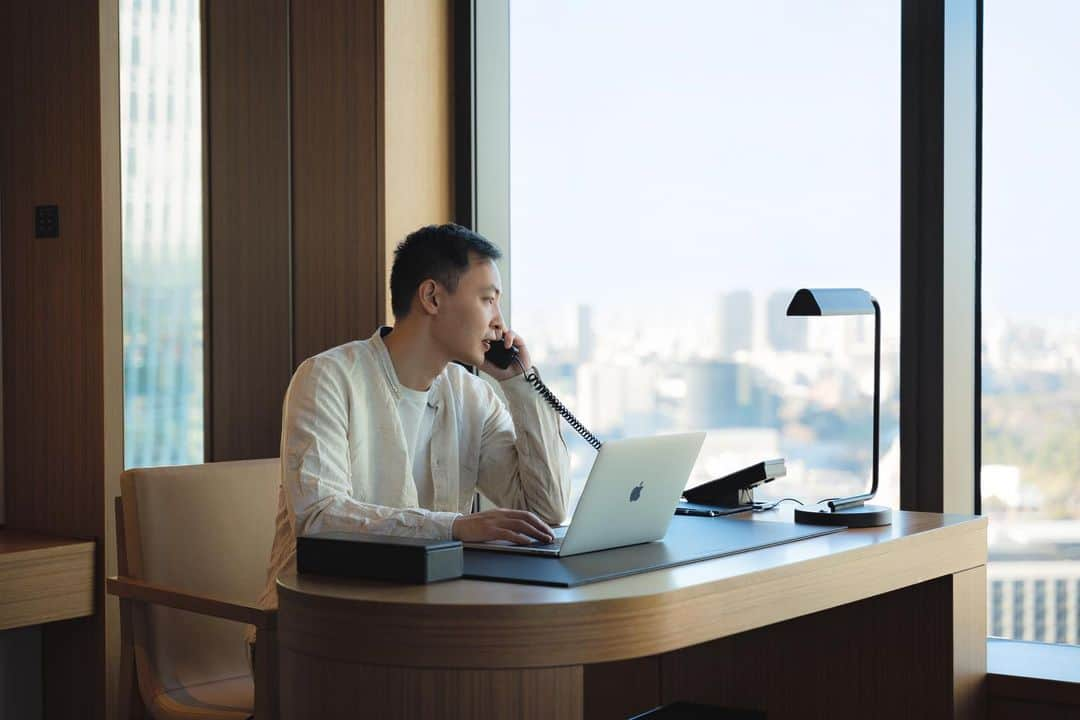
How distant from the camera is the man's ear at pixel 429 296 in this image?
264 cm

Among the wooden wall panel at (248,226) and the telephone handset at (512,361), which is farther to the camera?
the wooden wall panel at (248,226)

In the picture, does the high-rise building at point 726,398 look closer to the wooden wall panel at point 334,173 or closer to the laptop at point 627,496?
the wooden wall panel at point 334,173

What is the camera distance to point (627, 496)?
2.11m

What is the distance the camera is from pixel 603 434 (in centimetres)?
359

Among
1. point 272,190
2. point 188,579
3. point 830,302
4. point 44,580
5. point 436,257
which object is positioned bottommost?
point 44,580

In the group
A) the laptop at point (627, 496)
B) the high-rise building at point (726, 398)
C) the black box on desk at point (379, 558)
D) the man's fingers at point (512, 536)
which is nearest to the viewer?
the black box on desk at point (379, 558)

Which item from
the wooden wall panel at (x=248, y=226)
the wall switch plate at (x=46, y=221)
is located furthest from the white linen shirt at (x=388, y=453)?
the wall switch plate at (x=46, y=221)

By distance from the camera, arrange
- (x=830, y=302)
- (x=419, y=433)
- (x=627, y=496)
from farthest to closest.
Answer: (x=419, y=433) → (x=830, y=302) → (x=627, y=496)

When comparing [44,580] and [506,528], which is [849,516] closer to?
[506,528]

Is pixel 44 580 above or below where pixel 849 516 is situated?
below

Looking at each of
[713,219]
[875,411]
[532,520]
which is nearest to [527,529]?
[532,520]

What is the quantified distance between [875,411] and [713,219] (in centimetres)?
88

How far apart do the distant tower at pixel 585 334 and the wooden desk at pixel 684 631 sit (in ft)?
3.52

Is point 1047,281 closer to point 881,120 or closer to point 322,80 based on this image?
point 881,120
